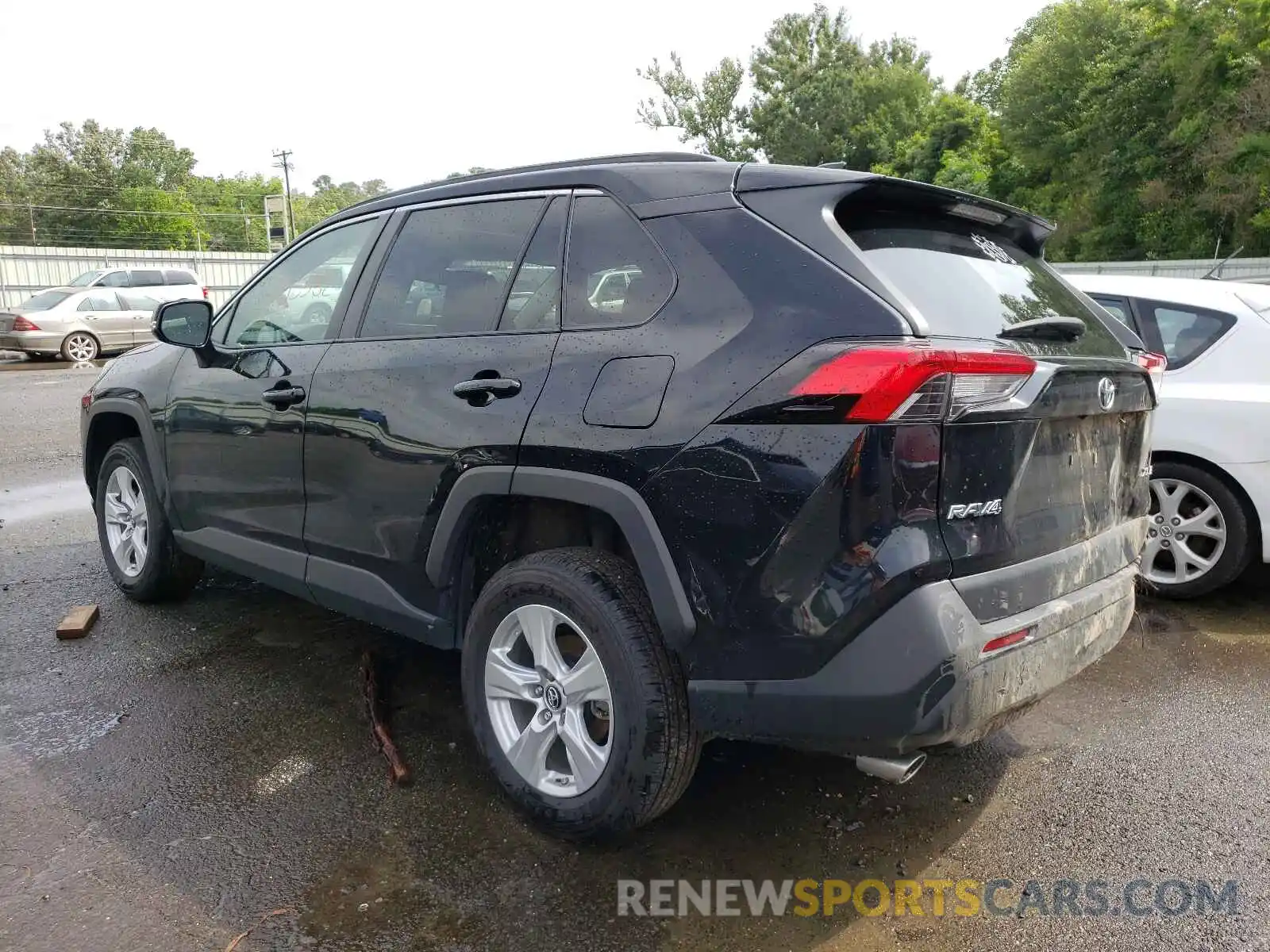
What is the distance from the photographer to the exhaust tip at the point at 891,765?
233 cm

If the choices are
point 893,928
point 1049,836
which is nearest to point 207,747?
point 893,928

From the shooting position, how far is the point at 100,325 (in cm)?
1866

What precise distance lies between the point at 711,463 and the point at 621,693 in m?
0.67

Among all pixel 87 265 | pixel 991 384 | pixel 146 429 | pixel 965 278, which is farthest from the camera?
pixel 87 265

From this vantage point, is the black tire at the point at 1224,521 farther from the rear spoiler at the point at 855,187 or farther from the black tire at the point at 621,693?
the black tire at the point at 621,693

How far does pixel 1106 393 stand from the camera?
2.67 m

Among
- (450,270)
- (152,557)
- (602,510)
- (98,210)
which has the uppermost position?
(98,210)

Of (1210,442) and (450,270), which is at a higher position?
(450,270)

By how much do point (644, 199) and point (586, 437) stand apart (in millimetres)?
726

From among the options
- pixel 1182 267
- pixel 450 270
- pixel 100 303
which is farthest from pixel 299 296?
pixel 1182 267

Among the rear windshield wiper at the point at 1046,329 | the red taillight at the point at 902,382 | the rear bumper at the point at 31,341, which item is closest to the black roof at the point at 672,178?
the rear windshield wiper at the point at 1046,329

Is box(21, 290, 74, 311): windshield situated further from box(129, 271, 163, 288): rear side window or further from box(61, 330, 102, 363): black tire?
box(129, 271, 163, 288): rear side window

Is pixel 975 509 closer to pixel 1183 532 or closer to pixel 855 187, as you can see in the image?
pixel 855 187

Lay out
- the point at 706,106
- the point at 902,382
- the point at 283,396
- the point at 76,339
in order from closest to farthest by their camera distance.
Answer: the point at 902,382, the point at 283,396, the point at 76,339, the point at 706,106
